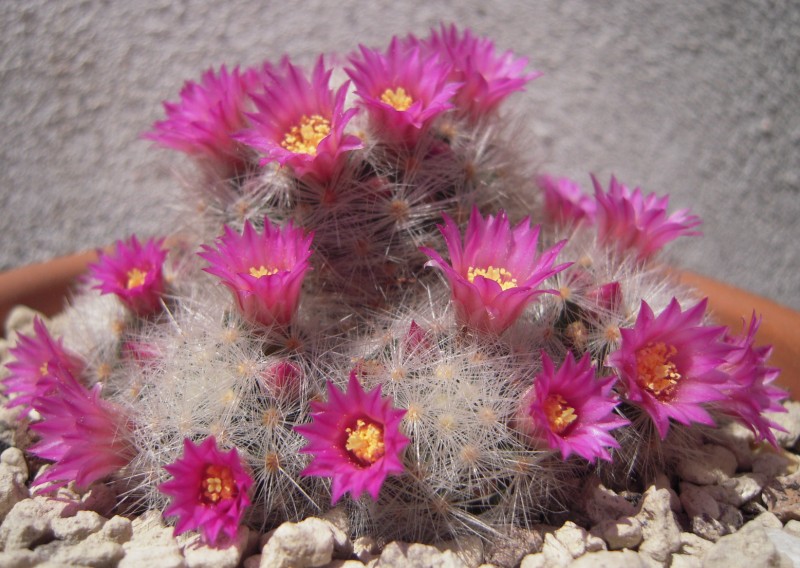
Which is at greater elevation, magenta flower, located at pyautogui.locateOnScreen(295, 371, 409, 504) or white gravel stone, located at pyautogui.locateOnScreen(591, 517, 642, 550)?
magenta flower, located at pyautogui.locateOnScreen(295, 371, 409, 504)

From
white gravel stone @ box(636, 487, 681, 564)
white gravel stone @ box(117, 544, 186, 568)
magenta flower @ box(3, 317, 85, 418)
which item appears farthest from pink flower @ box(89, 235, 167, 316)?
white gravel stone @ box(636, 487, 681, 564)

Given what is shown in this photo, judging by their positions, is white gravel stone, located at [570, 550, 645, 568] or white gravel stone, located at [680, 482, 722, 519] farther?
white gravel stone, located at [680, 482, 722, 519]

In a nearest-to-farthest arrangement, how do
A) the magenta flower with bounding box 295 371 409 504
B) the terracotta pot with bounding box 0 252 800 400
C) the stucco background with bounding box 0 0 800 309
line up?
the magenta flower with bounding box 295 371 409 504 → the terracotta pot with bounding box 0 252 800 400 → the stucco background with bounding box 0 0 800 309

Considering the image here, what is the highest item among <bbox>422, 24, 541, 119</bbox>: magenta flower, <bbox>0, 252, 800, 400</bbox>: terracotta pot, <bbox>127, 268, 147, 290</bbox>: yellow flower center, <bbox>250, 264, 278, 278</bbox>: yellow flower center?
<bbox>422, 24, 541, 119</bbox>: magenta flower

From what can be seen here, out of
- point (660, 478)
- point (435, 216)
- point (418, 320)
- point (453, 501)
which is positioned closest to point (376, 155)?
point (435, 216)

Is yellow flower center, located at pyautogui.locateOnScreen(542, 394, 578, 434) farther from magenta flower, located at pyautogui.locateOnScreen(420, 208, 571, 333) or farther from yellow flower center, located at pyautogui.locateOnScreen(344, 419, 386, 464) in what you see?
yellow flower center, located at pyautogui.locateOnScreen(344, 419, 386, 464)

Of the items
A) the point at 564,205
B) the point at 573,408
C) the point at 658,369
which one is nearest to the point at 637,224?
the point at 564,205

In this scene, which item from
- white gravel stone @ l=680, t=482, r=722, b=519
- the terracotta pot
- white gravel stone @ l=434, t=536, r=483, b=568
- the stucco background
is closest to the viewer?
white gravel stone @ l=434, t=536, r=483, b=568

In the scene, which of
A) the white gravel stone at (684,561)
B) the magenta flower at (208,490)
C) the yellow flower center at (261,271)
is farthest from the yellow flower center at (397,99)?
the white gravel stone at (684,561)
